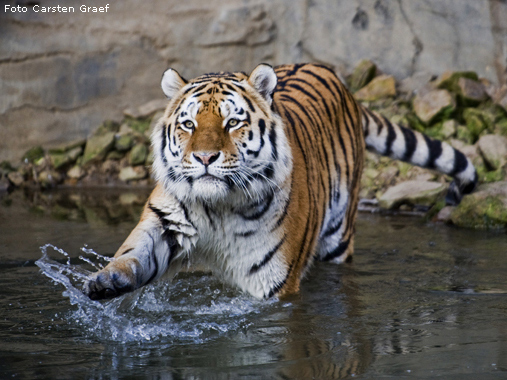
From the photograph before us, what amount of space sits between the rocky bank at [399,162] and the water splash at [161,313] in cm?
230

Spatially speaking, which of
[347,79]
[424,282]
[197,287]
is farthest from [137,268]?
[347,79]

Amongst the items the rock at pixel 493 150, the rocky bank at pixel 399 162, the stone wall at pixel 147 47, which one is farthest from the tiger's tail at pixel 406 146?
the stone wall at pixel 147 47

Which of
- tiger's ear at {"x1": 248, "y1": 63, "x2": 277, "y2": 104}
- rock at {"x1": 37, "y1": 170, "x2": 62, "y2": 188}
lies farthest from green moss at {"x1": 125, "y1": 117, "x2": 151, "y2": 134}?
tiger's ear at {"x1": 248, "y1": 63, "x2": 277, "y2": 104}

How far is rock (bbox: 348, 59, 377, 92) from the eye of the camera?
659 centimetres

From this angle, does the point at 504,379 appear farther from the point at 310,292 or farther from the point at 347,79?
the point at 347,79

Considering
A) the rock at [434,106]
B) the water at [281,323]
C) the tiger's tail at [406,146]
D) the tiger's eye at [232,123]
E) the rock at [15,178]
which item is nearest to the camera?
the water at [281,323]

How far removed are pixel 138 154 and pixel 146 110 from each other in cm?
53

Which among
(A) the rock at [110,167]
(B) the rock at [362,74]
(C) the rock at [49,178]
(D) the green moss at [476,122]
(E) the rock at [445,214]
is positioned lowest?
(E) the rock at [445,214]

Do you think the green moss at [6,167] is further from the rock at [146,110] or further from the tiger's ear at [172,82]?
the tiger's ear at [172,82]

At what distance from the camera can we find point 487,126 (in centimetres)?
585

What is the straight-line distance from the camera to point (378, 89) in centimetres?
639

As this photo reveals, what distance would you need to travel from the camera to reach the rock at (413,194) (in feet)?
17.1

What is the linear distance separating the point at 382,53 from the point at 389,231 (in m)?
2.81

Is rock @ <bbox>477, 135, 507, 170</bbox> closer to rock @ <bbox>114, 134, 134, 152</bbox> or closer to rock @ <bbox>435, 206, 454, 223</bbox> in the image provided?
rock @ <bbox>435, 206, 454, 223</bbox>
